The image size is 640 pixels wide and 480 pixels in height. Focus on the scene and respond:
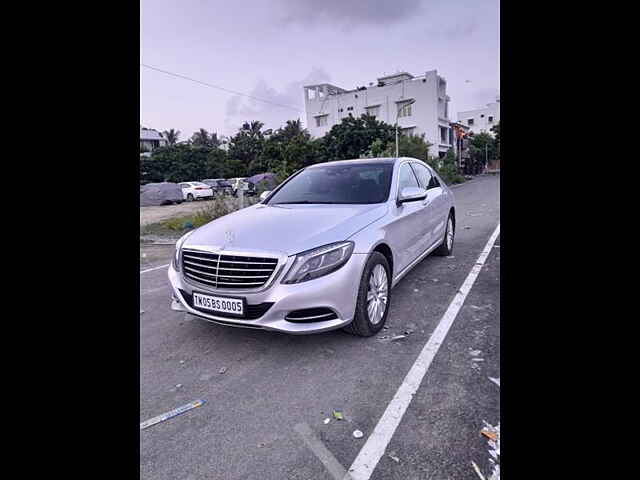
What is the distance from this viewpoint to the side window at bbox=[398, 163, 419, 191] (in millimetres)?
4457

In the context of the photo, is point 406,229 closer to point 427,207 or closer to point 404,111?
point 427,207

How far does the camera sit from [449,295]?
4.40m

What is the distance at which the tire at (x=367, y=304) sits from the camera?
3.20 meters

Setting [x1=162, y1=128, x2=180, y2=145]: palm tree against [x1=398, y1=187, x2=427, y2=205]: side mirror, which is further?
[x1=162, y1=128, x2=180, y2=145]: palm tree

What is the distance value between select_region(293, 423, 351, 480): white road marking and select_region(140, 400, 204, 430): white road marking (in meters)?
0.73

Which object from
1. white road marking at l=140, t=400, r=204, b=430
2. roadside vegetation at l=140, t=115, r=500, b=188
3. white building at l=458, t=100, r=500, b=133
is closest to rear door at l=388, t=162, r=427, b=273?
white road marking at l=140, t=400, r=204, b=430

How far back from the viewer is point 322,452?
208cm

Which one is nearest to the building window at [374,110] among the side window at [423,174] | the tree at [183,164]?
the tree at [183,164]

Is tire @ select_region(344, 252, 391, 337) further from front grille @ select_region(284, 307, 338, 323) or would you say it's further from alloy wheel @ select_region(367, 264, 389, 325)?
front grille @ select_region(284, 307, 338, 323)

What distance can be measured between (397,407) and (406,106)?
125 feet
